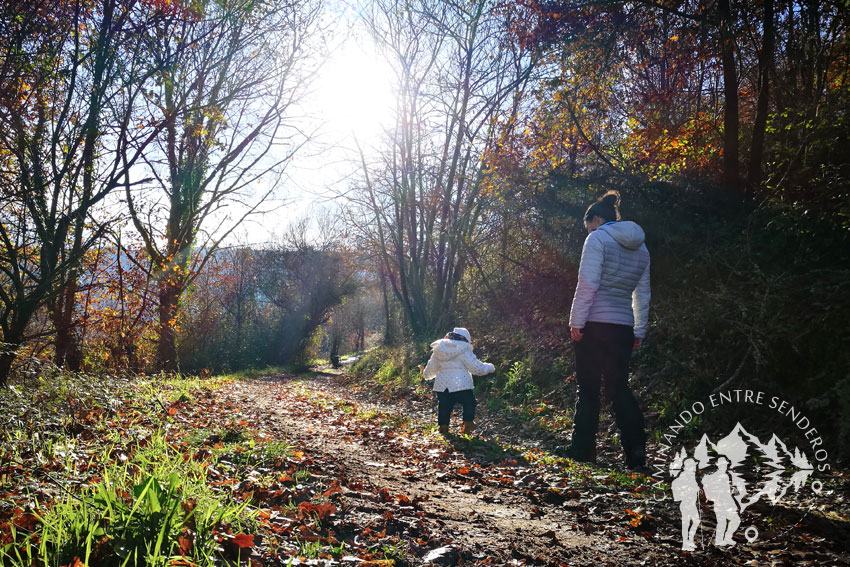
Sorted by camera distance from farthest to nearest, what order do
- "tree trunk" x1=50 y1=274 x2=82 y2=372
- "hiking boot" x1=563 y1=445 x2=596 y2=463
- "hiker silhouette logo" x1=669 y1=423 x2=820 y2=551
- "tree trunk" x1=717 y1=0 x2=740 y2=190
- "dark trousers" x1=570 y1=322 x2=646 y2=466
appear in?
1. "tree trunk" x1=50 y1=274 x2=82 y2=372
2. "tree trunk" x1=717 y1=0 x2=740 y2=190
3. "hiking boot" x1=563 y1=445 x2=596 y2=463
4. "dark trousers" x1=570 y1=322 x2=646 y2=466
5. "hiker silhouette logo" x1=669 y1=423 x2=820 y2=551

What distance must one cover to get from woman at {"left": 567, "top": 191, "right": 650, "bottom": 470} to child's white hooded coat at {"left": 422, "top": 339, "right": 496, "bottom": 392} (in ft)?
6.37

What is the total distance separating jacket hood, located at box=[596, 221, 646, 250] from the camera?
15.2 ft

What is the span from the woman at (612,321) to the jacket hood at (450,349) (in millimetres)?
2134

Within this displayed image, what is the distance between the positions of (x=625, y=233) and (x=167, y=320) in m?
13.8

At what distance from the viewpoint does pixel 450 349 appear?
22.1 ft

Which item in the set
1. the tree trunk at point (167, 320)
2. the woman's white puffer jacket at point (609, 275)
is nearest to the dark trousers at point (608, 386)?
the woman's white puffer jacket at point (609, 275)

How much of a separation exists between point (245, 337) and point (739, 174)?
90.8ft

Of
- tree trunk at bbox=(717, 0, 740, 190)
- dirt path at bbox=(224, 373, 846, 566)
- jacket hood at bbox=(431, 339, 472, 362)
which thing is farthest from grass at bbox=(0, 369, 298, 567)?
tree trunk at bbox=(717, 0, 740, 190)

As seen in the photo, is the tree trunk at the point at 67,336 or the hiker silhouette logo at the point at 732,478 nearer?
the hiker silhouette logo at the point at 732,478

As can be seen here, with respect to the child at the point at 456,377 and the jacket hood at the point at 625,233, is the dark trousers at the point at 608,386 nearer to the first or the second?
the jacket hood at the point at 625,233

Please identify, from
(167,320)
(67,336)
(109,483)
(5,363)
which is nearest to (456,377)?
(109,483)

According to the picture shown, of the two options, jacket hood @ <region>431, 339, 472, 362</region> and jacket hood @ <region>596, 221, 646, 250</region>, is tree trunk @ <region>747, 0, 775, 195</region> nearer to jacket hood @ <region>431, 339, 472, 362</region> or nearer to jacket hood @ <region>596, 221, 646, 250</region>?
jacket hood @ <region>596, 221, 646, 250</region>

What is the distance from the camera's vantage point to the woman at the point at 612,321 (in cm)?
453

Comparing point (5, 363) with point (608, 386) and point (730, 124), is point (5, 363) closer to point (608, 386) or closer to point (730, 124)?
point (608, 386)
